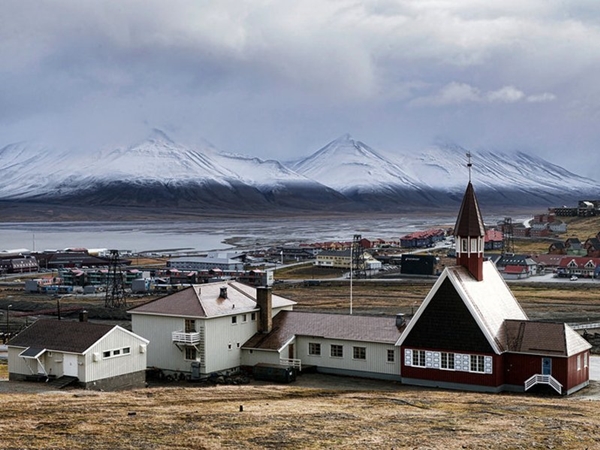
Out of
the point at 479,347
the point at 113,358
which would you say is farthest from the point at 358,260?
the point at 113,358

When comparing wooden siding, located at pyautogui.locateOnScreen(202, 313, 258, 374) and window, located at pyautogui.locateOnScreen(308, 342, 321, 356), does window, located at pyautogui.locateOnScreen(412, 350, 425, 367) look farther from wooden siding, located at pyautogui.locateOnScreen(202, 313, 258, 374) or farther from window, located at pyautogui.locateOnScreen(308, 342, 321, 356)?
wooden siding, located at pyautogui.locateOnScreen(202, 313, 258, 374)

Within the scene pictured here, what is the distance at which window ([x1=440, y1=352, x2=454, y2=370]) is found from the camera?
133 ft

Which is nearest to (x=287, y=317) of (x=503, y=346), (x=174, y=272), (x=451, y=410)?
(x=503, y=346)

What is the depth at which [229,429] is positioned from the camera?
25.6m

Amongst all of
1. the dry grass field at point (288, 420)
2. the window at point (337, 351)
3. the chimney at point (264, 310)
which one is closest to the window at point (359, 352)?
the window at point (337, 351)

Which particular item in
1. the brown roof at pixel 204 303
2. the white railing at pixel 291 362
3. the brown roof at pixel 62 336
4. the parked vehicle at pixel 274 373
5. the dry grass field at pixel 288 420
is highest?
the brown roof at pixel 204 303

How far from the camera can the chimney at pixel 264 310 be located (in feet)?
155

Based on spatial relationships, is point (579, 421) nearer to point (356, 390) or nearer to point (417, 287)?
point (356, 390)

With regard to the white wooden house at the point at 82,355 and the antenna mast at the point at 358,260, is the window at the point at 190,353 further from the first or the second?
the antenna mast at the point at 358,260

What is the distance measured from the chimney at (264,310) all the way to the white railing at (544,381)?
48.1ft

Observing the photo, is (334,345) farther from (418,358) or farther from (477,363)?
(477,363)

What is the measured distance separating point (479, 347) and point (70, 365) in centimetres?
1889

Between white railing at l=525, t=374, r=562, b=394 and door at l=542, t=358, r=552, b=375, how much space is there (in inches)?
11.3

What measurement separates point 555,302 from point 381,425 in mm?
69634
